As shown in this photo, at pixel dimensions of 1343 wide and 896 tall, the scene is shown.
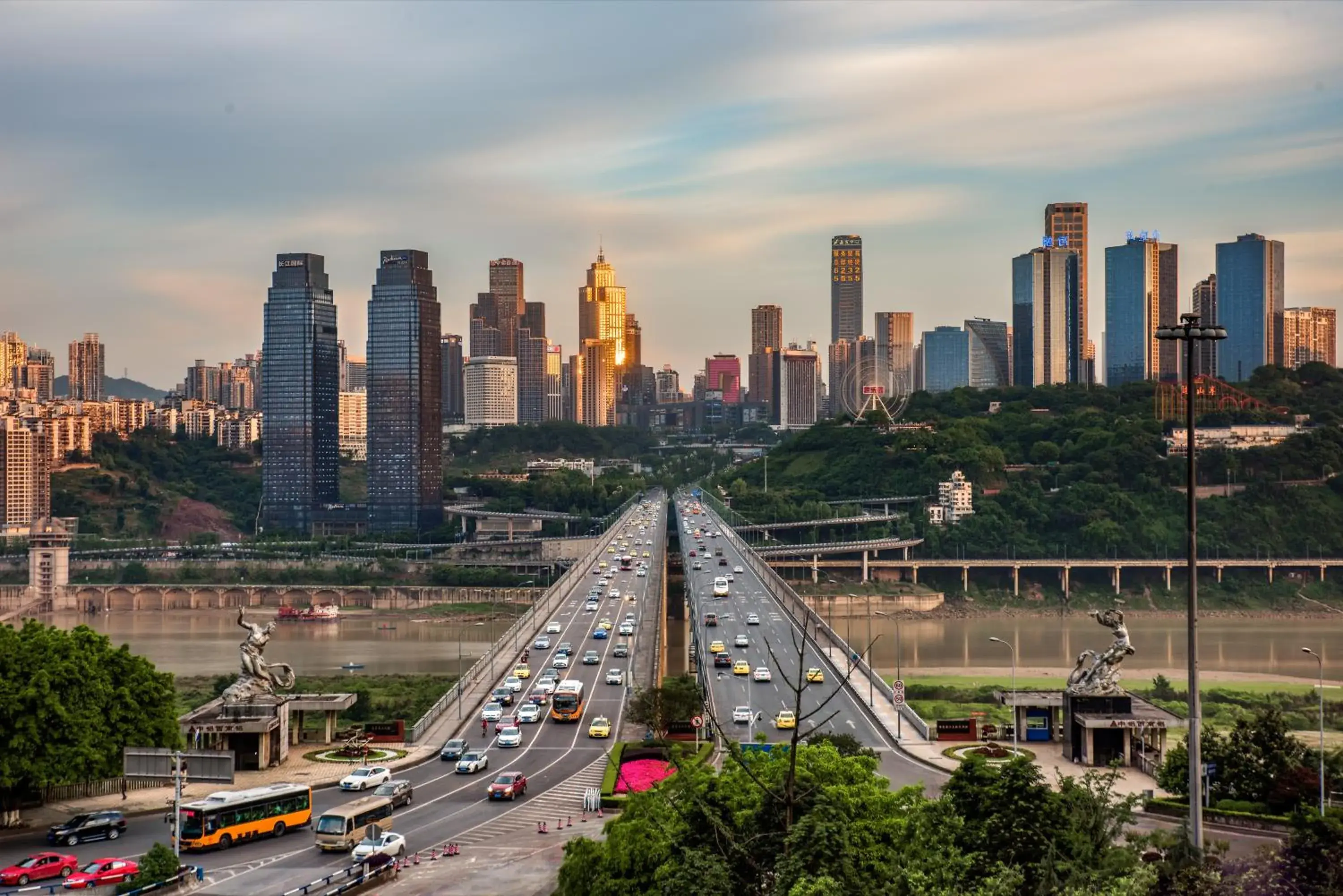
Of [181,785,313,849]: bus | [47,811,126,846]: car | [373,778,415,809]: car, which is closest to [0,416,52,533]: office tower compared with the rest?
[373,778,415,809]: car

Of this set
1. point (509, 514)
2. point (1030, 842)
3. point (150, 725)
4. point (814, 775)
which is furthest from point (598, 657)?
point (509, 514)

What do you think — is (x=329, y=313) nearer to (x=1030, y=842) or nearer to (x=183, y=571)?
(x=183, y=571)

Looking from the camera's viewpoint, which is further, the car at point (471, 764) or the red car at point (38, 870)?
the car at point (471, 764)

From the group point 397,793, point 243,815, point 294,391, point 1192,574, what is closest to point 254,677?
point 397,793

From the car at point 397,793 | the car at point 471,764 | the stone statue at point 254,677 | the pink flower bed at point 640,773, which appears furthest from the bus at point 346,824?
the stone statue at point 254,677

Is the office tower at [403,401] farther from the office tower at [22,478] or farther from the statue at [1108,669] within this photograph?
the statue at [1108,669]

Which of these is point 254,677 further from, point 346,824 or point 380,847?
point 380,847
